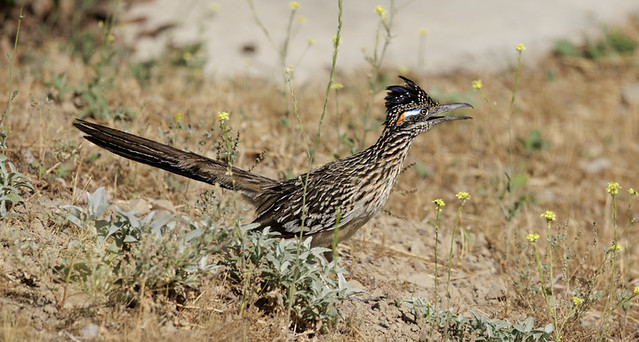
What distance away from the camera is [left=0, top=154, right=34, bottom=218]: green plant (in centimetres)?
464

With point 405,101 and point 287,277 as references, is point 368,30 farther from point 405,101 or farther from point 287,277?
point 287,277

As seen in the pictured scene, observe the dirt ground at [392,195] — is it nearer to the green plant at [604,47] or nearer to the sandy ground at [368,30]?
the green plant at [604,47]

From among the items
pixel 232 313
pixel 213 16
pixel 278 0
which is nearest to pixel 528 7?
pixel 278 0

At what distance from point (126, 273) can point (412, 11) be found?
819 centimetres

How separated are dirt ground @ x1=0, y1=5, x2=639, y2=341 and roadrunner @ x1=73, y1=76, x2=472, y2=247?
1.88 feet

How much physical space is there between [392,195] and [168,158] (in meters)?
2.58

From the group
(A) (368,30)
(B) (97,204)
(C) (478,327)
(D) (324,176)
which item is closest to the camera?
(B) (97,204)

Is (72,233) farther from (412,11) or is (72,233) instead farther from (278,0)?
(412,11)

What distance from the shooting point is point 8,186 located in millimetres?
4727

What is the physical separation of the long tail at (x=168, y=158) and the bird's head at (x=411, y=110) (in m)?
0.98

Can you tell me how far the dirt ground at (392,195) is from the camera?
14.0ft

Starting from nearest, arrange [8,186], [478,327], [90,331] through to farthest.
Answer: [90,331] → [478,327] → [8,186]

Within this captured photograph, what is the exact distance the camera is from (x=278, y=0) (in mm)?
11195

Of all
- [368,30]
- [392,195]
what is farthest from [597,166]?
[368,30]
